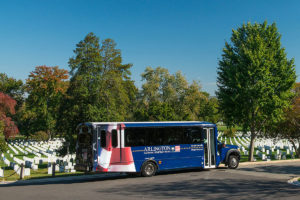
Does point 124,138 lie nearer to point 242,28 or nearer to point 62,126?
point 62,126

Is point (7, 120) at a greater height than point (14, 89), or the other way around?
point (14, 89)

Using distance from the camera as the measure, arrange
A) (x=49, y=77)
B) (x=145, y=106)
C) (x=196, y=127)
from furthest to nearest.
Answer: (x=49, y=77) → (x=145, y=106) → (x=196, y=127)

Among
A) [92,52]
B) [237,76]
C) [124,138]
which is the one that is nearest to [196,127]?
[124,138]

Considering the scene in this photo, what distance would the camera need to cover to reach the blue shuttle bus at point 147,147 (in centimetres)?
1459

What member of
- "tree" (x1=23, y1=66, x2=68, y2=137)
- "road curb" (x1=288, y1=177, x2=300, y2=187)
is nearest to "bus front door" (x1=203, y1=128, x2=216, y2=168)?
"road curb" (x1=288, y1=177, x2=300, y2=187)

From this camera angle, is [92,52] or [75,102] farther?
[92,52]

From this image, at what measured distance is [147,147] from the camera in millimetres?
15672

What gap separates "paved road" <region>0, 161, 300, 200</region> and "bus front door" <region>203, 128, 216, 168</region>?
1395mm

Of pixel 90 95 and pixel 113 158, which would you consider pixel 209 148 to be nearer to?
pixel 113 158

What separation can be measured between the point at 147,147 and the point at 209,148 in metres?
3.91

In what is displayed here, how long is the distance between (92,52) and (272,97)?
14.5 metres

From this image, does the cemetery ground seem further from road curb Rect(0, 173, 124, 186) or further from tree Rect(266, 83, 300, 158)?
tree Rect(266, 83, 300, 158)

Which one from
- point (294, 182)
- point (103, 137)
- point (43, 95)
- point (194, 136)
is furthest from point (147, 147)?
point (43, 95)

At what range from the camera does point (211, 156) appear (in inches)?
691
